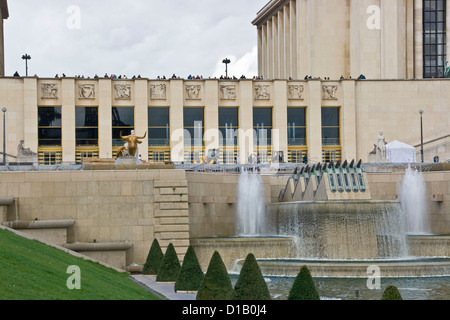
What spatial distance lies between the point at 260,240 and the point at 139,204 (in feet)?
18.6

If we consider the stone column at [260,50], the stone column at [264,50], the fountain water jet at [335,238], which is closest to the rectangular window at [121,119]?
the fountain water jet at [335,238]

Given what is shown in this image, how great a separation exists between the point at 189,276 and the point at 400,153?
39.2 meters

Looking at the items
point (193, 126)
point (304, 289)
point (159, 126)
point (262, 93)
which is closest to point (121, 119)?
point (159, 126)

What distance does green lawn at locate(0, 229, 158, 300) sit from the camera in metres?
21.7

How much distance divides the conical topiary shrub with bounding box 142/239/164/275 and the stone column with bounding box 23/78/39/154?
3860cm

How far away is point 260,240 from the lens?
40594mm

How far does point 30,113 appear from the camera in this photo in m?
72.1

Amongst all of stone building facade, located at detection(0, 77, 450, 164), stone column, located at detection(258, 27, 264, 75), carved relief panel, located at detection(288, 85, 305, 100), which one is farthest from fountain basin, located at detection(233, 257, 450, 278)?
stone column, located at detection(258, 27, 264, 75)

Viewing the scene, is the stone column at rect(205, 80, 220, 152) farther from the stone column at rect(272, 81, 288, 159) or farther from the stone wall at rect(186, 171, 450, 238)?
the stone wall at rect(186, 171, 450, 238)

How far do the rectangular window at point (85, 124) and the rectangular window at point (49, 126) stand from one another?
1568mm

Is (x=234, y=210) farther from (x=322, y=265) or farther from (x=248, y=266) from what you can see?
(x=248, y=266)

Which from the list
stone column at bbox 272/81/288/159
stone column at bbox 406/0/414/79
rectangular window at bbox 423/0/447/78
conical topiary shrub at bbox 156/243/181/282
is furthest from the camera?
rectangular window at bbox 423/0/447/78

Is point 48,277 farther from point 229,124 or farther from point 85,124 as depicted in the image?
point 229,124
